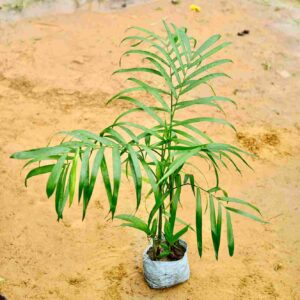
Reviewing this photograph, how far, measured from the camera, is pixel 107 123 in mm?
4215

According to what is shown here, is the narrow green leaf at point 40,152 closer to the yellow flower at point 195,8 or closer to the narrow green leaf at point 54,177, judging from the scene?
the narrow green leaf at point 54,177

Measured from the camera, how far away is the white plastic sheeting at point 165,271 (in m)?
2.76

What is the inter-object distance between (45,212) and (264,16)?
142 inches

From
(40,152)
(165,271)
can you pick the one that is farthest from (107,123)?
(40,152)

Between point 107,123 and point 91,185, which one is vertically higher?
point 91,185

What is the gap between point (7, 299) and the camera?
9.00 feet

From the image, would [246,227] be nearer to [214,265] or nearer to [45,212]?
[214,265]

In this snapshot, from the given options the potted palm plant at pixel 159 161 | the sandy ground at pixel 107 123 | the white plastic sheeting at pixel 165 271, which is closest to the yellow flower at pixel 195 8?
the sandy ground at pixel 107 123

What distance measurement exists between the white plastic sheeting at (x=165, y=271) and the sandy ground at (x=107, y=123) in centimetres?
7

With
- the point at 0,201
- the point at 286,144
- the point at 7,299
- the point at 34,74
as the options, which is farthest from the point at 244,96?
the point at 7,299

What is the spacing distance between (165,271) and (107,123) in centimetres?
173

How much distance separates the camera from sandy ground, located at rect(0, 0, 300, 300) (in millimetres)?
2955

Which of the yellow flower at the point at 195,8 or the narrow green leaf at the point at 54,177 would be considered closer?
the narrow green leaf at the point at 54,177

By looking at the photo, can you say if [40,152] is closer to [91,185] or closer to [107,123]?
[91,185]
